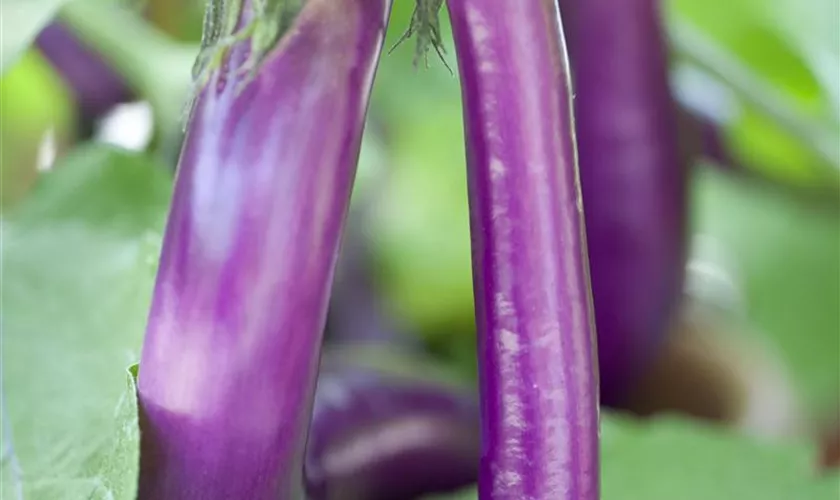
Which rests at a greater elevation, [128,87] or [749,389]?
[128,87]

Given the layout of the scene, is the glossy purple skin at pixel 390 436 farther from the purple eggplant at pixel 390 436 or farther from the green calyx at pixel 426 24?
the green calyx at pixel 426 24

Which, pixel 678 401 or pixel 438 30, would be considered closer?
pixel 438 30

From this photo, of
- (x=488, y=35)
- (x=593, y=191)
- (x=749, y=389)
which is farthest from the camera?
(x=749, y=389)

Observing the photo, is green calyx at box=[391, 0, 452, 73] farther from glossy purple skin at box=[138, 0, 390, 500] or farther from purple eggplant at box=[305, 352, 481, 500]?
purple eggplant at box=[305, 352, 481, 500]

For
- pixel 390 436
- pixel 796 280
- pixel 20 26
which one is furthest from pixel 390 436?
pixel 796 280

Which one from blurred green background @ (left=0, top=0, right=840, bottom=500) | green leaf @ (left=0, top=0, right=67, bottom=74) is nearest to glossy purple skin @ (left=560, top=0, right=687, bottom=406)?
blurred green background @ (left=0, top=0, right=840, bottom=500)

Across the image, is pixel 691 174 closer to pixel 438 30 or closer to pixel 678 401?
pixel 678 401

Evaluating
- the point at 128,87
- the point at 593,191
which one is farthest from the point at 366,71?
the point at 128,87
